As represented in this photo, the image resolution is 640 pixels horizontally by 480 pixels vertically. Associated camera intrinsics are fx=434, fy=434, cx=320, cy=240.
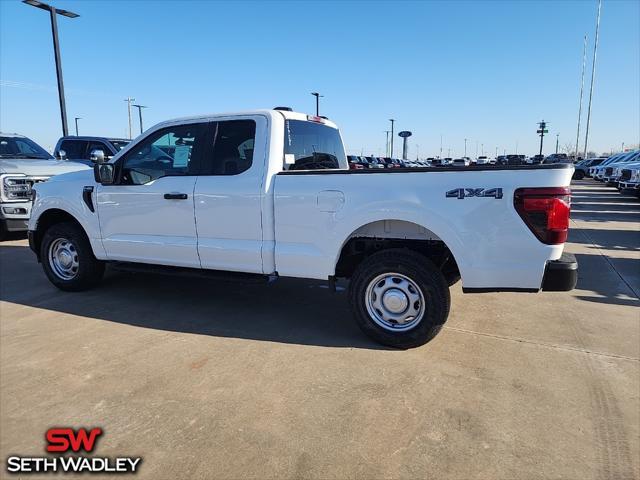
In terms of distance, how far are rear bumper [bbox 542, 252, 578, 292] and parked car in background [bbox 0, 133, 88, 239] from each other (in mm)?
9066

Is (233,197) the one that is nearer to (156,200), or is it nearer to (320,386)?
(156,200)

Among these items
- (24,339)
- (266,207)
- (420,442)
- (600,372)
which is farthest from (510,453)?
(24,339)

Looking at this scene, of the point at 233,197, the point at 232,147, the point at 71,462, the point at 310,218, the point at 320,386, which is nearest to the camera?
the point at 71,462

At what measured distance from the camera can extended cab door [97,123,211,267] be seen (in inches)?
178

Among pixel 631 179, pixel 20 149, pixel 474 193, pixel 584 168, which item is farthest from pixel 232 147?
pixel 584 168

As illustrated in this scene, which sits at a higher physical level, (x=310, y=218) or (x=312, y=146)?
(x=312, y=146)

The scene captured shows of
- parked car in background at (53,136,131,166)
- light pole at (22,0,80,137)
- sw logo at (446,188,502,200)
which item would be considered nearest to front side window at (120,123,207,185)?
sw logo at (446,188,502,200)

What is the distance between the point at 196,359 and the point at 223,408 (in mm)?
815

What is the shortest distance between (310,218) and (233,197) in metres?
0.83

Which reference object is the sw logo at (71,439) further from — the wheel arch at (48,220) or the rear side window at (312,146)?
the wheel arch at (48,220)

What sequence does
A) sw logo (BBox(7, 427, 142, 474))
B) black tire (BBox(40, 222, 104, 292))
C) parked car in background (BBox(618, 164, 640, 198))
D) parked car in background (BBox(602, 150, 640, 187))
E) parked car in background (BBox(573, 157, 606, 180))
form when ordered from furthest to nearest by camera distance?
parked car in background (BBox(573, 157, 606, 180)) → parked car in background (BBox(602, 150, 640, 187)) → parked car in background (BBox(618, 164, 640, 198)) → black tire (BBox(40, 222, 104, 292)) → sw logo (BBox(7, 427, 142, 474))

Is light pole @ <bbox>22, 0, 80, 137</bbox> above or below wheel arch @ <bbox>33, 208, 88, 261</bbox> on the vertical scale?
above

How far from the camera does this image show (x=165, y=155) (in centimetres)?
473

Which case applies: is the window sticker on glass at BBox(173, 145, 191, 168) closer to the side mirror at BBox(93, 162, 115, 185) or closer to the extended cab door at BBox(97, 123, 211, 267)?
the extended cab door at BBox(97, 123, 211, 267)
